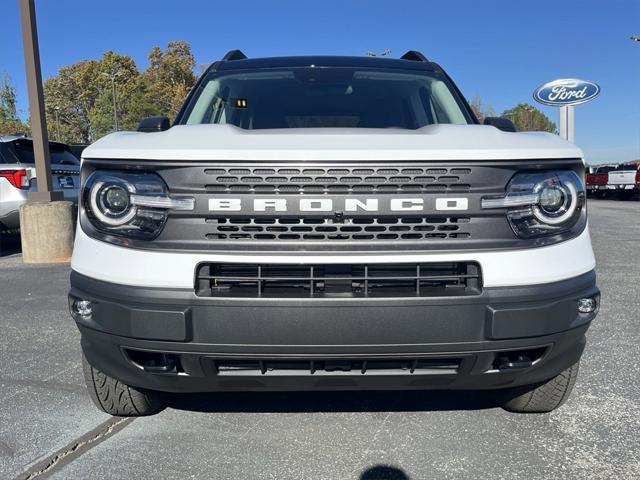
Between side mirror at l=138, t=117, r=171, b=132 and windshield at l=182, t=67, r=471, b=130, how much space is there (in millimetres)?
293

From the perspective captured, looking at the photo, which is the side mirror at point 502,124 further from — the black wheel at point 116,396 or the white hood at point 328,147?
the black wheel at point 116,396

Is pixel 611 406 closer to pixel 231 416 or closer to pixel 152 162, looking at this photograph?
pixel 231 416

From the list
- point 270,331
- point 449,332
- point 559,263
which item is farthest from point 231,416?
point 559,263

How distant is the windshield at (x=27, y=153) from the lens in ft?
26.6

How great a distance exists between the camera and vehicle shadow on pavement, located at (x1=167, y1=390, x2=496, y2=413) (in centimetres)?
298

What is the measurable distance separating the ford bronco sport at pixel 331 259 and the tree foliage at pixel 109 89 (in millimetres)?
57718

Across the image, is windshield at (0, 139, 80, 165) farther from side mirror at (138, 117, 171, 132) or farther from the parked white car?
side mirror at (138, 117, 171, 132)

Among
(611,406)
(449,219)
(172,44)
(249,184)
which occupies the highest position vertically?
(172,44)

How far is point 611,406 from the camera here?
298 centimetres

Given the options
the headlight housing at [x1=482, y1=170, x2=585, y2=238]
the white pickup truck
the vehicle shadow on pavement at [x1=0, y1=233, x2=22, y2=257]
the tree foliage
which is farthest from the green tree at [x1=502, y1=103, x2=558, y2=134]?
the headlight housing at [x1=482, y1=170, x2=585, y2=238]

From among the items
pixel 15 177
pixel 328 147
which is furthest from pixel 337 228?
pixel 15 177

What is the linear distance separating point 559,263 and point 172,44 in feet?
237

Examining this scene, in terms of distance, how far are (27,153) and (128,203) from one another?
7.34 m

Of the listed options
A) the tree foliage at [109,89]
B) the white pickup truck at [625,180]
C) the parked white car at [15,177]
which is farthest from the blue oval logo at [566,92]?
the tree foliage at [109,89]
